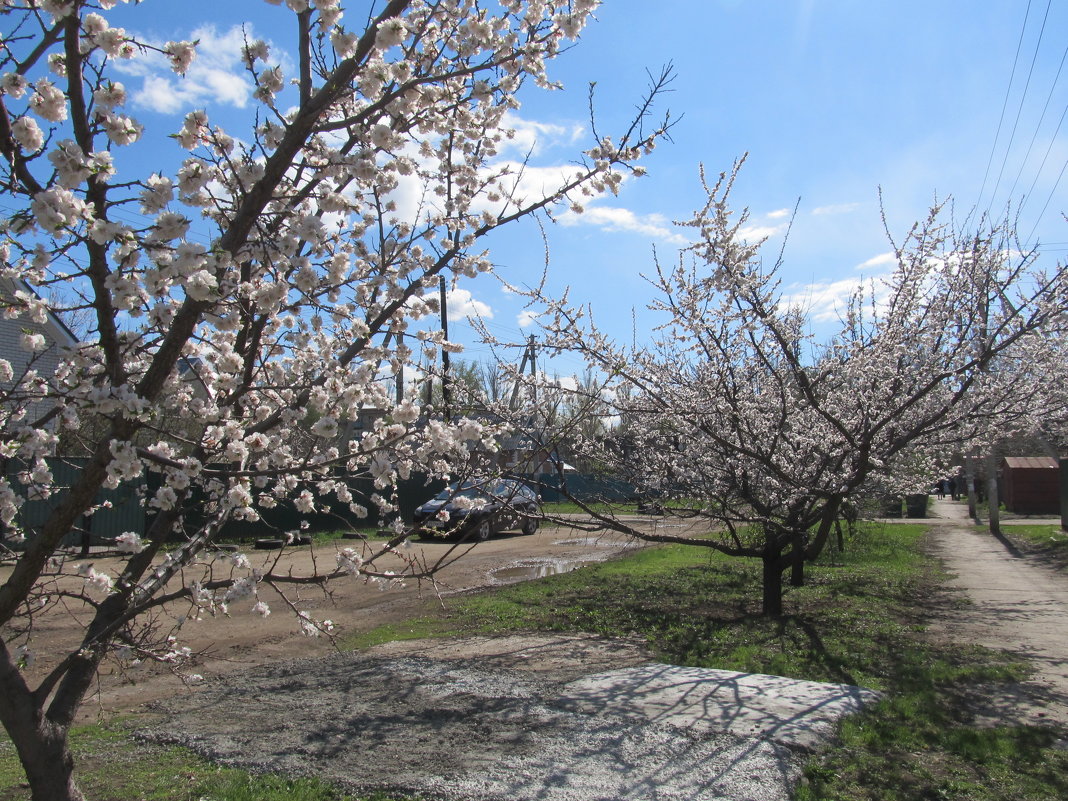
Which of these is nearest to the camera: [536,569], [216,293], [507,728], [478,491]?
[216,293]

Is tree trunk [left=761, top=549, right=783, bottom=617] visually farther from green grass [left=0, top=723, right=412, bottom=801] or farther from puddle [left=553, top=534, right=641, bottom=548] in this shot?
puddle [left=553, top=534, right=641, bottom=548]

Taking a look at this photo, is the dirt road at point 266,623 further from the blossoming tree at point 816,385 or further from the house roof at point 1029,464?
the house roof at point 1029,464

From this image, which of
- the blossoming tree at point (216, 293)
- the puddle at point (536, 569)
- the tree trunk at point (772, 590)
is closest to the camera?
the blossoming tree at point (216, 293)

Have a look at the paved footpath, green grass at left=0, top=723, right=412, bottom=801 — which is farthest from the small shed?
green grass at left=0, top=723, right=412, bottom=801

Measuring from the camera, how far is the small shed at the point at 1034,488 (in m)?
27.2

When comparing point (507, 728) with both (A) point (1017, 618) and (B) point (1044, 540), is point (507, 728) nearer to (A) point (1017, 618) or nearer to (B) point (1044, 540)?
(A) point (1017, 618)

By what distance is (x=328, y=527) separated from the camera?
72.1 feet

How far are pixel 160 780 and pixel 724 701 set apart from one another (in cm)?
359

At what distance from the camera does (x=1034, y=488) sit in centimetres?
2748

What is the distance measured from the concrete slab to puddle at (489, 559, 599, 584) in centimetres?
677

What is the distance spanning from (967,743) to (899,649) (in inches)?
105

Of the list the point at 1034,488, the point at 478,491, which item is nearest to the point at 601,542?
the point at 478,491

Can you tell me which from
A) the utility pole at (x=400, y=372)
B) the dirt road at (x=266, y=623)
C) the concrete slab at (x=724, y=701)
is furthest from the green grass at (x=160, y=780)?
the utility pole at (x=400, y=372)

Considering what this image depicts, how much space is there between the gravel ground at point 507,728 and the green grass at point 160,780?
6.0 inches
